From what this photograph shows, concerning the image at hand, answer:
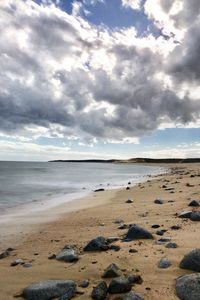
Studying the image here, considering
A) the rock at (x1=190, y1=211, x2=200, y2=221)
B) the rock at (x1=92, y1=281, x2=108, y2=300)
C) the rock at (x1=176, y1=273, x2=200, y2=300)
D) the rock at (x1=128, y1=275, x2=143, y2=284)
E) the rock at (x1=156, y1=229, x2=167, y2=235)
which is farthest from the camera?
the rock at (x1=190, y1=211, x2=200, y2=221)

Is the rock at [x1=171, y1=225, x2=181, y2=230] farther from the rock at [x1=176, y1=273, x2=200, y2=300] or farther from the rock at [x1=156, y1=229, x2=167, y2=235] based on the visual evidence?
the rock at [x1=176, y1=273, x2=200, y2=300]

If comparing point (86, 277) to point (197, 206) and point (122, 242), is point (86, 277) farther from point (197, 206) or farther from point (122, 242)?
point (197, 206)

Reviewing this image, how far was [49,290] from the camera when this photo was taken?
5.66 meters

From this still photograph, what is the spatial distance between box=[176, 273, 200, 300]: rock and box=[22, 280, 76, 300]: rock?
1747 mm

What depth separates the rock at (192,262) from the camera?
6.02 meters

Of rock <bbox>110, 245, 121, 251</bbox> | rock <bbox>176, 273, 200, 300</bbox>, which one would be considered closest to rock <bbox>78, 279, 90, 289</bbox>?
rock <bbox>176, 273, 200, 300</bbox>

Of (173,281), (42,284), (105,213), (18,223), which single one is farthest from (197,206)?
(42,284)

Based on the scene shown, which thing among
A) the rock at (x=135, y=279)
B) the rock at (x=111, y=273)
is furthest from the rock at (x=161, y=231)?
the rock at (x=135, y=279)

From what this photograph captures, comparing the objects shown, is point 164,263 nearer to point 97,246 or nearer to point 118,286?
point 118,286

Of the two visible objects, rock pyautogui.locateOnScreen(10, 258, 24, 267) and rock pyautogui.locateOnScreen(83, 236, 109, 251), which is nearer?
rock pyautogui.locateOnScreen(10, 258, 24, 267)

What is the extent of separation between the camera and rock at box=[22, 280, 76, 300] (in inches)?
219

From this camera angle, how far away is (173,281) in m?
5.76

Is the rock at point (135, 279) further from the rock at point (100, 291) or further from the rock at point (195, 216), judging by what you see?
the rock at point (195, 216)

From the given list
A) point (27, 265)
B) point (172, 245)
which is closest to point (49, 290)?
point (27, 265)
